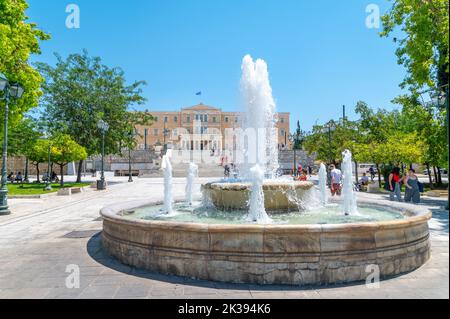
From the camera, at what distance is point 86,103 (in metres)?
27.5

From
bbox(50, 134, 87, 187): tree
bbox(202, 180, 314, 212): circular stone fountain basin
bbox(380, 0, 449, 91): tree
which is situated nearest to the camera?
bbox(202, 180, 314, 212): circular stone fountain basin

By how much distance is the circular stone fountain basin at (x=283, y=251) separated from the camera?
434cm

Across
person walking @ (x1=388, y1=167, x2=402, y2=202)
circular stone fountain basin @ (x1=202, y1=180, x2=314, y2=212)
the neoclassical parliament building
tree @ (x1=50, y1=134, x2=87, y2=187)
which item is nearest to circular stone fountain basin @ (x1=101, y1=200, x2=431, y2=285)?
circular stone fountain basin @ (x1=202, y1=180, x2=314, y2=212)

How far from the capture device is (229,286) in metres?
4.32

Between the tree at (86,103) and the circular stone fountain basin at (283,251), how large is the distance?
24.1m

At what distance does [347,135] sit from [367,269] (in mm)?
29007

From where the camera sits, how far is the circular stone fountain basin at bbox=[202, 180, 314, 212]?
22.5 ft

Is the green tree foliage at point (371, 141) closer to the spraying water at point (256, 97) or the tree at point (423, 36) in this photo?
the tree at point (423, 36)

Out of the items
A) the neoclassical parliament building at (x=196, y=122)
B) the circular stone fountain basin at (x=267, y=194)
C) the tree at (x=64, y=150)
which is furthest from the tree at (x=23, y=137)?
the neoclassical parliament building at (x=196, y=122)

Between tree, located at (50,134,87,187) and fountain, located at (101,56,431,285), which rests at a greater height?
tree, located at (50,134,87,187)

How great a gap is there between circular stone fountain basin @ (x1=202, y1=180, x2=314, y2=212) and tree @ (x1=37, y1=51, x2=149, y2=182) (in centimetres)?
2194

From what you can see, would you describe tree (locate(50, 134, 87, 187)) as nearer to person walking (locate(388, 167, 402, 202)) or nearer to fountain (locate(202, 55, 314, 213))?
fountain (locate(202, 55, 314, 213))
